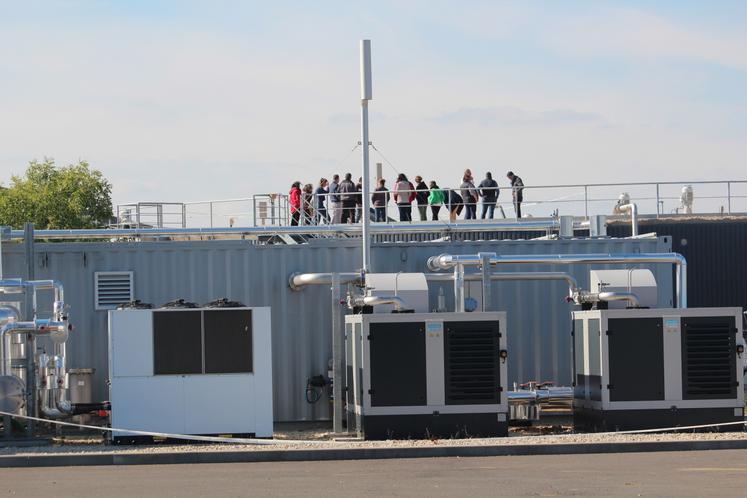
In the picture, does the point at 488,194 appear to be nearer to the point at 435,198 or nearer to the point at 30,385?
the point at 435,198

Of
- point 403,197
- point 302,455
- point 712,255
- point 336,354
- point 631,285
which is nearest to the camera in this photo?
point 302,455

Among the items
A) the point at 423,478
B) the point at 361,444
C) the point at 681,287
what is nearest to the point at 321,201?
the point at 681,287

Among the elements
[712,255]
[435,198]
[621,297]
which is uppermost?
[435,198]

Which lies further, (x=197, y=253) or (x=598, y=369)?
(x=197, y=253)

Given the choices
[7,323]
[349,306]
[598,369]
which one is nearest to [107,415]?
[7,323]

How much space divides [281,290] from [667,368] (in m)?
6.81

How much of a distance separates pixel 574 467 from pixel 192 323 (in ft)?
21.3

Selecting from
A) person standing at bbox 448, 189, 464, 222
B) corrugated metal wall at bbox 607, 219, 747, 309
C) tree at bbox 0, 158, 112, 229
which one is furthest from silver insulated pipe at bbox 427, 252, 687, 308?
tree at bbox 0, 158, 112, 229

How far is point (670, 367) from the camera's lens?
19062 millimetres

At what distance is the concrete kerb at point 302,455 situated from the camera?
53.9 feet

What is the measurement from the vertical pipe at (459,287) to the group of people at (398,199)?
20.2ft

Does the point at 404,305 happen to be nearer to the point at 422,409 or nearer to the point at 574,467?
the point at 422,409

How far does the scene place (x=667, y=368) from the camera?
19062mm

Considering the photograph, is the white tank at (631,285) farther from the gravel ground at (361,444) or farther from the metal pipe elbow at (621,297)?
the gravel ground at (361,444)
